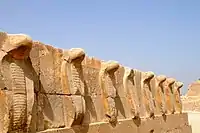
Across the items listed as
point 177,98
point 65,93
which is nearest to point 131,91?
point 65,93

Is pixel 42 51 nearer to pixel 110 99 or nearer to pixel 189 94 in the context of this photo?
pixel 110 99

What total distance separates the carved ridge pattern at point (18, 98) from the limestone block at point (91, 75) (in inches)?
83.6

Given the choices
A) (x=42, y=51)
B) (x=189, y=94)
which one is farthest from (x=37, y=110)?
(x=189, y=94)

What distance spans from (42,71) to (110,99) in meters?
2.45

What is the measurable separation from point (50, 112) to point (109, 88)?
2343 mm

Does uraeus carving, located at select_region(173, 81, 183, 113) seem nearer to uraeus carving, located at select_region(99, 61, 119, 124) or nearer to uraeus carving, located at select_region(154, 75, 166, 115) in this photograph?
uraeus carving, located at select_region(154, 75, 166, 115)

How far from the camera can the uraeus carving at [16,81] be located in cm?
398

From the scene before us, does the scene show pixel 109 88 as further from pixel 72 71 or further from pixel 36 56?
pixel 36 56

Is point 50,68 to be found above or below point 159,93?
above

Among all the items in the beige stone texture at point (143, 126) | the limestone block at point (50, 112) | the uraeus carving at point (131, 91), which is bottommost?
the beige stone texture at point (143, 126)

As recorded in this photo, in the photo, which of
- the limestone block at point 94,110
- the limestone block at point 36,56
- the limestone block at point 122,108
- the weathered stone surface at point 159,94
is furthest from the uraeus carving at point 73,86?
the weathered stone surface at point 159,94

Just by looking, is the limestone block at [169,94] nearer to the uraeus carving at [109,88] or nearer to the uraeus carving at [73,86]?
the uraeus carving at [109,88]

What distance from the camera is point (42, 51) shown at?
16.3 feet

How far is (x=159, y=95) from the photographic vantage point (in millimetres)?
10656
